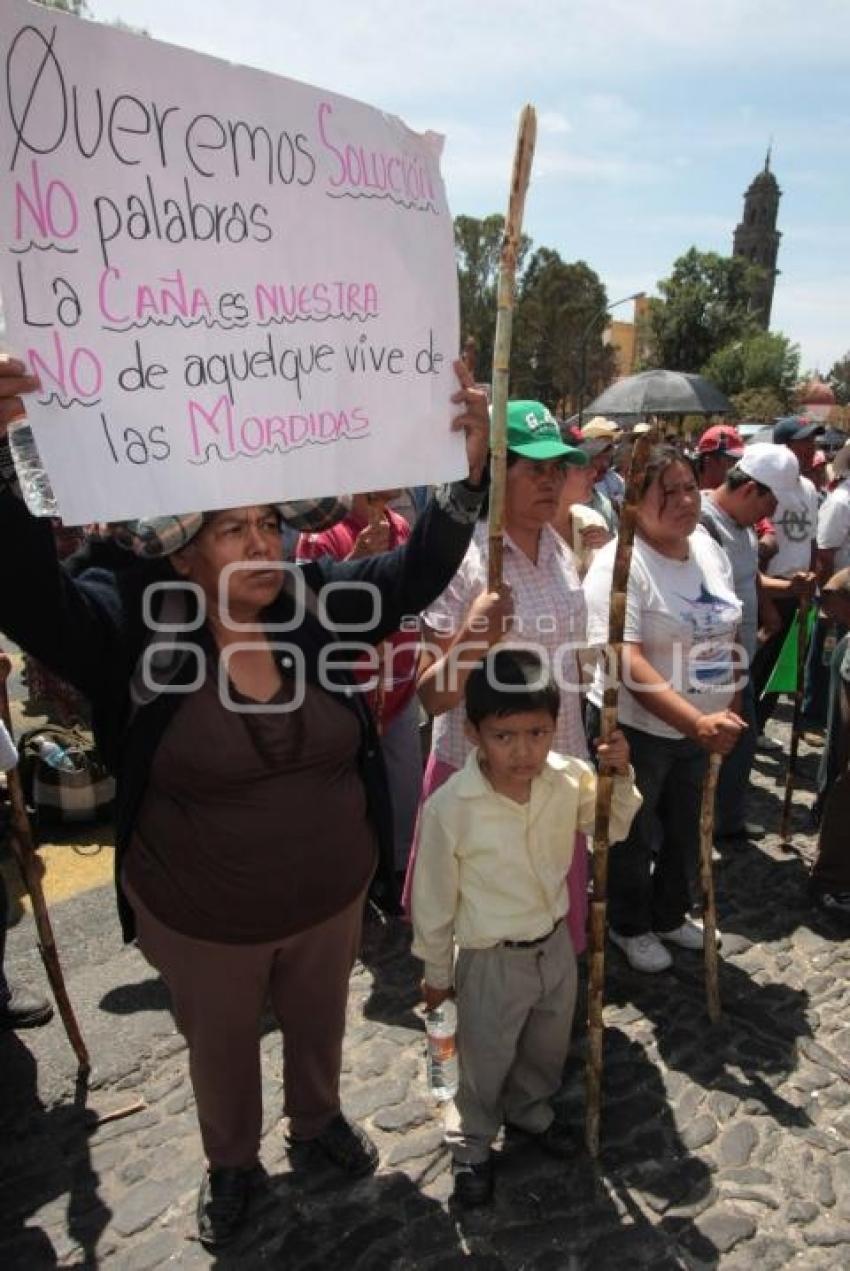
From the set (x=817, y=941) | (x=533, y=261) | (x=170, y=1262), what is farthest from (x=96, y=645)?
(x=533, y=261)

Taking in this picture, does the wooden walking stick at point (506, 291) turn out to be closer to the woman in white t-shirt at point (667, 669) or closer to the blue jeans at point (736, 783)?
the woman in white t-shirt at point (667, 669)

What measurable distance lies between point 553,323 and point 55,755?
46.7 m

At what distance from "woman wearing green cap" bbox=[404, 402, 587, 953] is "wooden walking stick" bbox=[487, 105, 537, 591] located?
1.55 ft

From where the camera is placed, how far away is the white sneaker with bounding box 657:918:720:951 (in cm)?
349

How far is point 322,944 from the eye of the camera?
7.07 feet

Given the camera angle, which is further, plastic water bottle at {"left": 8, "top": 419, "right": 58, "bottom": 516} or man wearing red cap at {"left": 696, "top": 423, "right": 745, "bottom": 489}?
man wearing red cap at {"left": 696, "top": 423, "right": 745, "bottom": 489}

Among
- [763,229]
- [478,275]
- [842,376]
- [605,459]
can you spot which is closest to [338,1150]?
[605,459]

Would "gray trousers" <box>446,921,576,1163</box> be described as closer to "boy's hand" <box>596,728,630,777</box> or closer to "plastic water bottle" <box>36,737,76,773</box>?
"boy's hand" <box>596,728,630,777</box>

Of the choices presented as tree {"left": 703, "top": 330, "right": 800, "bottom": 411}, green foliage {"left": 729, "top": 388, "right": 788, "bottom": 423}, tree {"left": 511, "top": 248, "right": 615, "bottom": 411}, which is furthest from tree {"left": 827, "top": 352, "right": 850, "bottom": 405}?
tree {"left": 511, "top": 248, "right": 615, "bottom": 411}

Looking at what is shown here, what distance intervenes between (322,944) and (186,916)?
0.37 metres

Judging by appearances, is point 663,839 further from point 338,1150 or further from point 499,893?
point 338,1150

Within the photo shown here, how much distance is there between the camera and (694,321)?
5306 centimetres

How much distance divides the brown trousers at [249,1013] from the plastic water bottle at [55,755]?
262 centimetres

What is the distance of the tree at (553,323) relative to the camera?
152 feet
